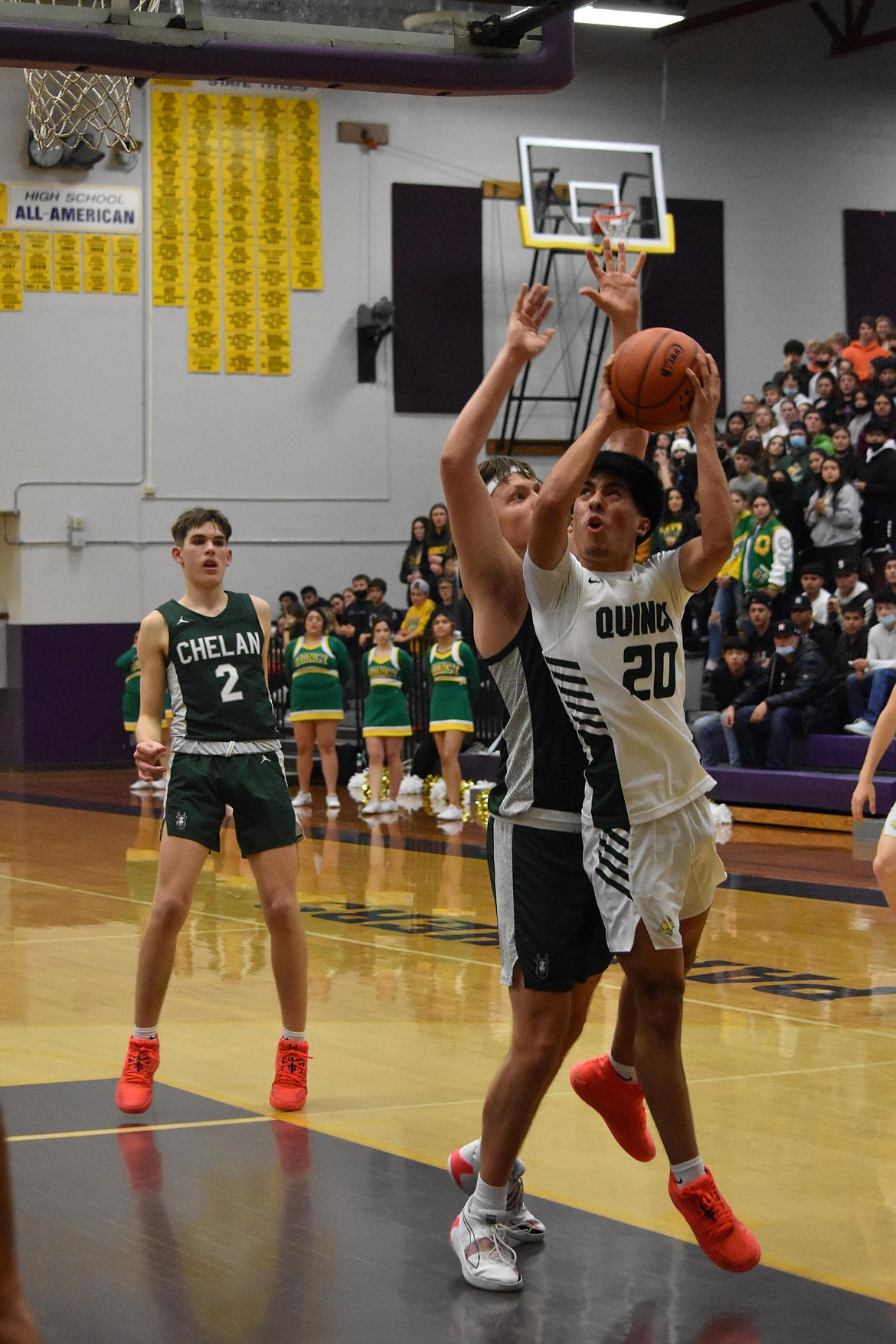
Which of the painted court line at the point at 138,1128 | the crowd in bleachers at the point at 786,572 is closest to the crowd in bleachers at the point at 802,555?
the crowd in bleachers at the point at 786,572

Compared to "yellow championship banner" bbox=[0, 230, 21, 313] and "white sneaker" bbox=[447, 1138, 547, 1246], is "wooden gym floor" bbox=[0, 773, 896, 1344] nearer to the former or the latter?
"white sneaker" bbox=[447, 1138, 547, 1246]

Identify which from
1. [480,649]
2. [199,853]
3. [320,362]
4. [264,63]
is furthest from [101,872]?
[320,362]

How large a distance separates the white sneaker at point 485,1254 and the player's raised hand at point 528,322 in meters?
1.85

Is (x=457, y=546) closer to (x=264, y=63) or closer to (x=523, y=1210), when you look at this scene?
(x=523, y=1210)

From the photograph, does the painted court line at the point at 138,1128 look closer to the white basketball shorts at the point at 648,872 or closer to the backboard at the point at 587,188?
the white basketball shorts at the point at 648,872

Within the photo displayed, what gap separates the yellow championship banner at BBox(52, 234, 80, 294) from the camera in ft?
64.1

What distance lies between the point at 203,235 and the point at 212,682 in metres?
15.7

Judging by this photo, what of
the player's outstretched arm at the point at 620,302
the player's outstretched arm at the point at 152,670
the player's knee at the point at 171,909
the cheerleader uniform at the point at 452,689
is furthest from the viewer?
the cheerleader uniform at the point at 452,689

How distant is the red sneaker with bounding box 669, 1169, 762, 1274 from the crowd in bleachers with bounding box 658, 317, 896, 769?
31.9ft

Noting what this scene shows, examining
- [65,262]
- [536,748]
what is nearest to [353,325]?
[65,262]

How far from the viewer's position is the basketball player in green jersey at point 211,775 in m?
5.11

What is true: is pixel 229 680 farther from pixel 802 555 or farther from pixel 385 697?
pixel 802 555

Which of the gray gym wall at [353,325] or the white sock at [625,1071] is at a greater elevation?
the gray gym wall at [353,325]

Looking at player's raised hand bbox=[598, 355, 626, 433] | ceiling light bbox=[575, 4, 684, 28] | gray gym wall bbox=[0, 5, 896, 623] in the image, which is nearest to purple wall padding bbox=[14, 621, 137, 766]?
gray gym wall bbox=[0, 5, 896, 623]
